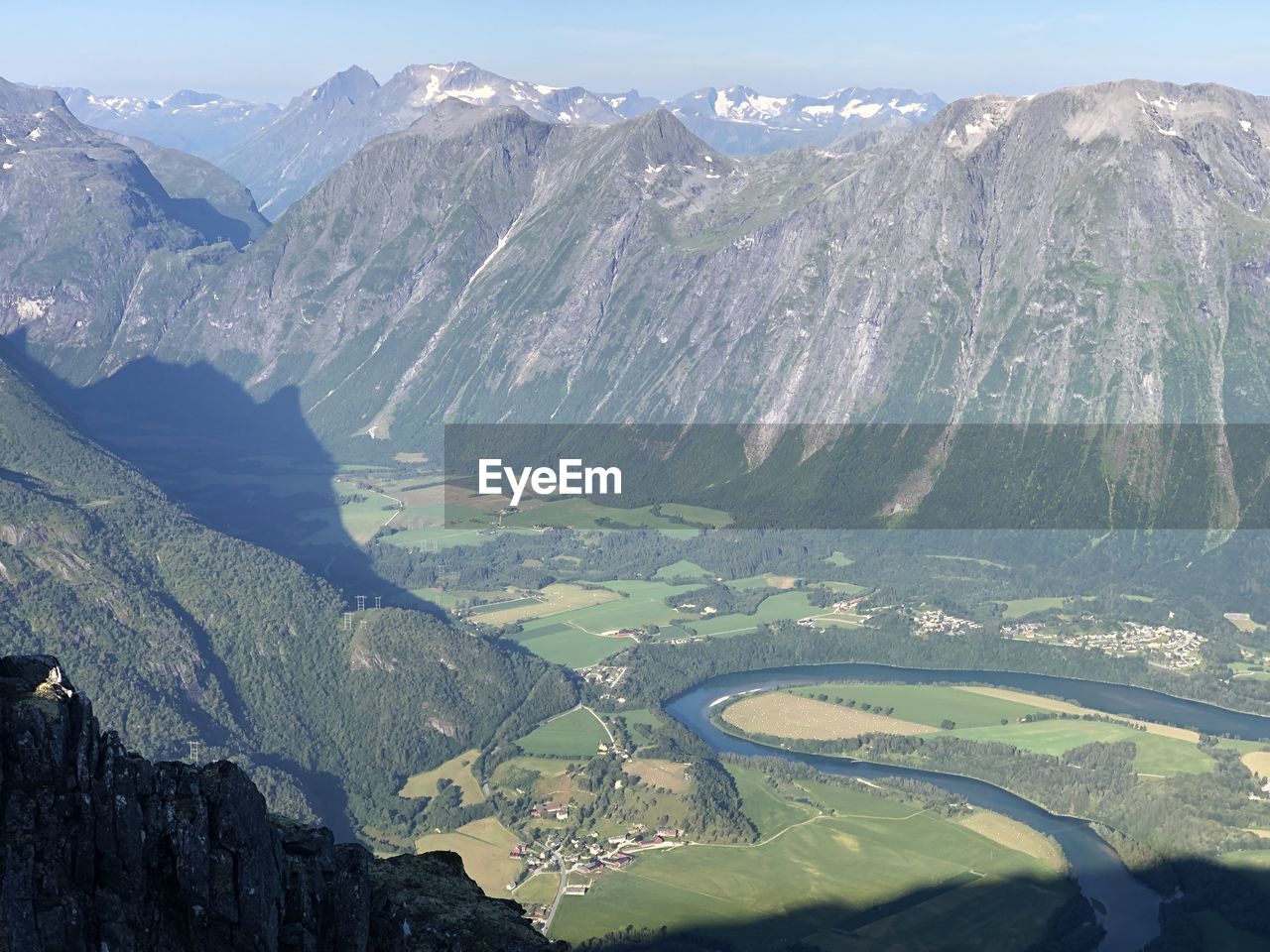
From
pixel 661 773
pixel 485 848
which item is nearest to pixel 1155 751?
pixel 661 773

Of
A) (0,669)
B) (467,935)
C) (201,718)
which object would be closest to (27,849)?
(0,669)

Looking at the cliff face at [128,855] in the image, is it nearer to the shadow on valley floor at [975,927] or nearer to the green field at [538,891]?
the shadow on valley floor at [975,927]

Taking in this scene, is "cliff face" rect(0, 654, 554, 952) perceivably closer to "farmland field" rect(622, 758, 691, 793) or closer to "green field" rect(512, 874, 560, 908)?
"green field" rect(512, 874, 560, 908)

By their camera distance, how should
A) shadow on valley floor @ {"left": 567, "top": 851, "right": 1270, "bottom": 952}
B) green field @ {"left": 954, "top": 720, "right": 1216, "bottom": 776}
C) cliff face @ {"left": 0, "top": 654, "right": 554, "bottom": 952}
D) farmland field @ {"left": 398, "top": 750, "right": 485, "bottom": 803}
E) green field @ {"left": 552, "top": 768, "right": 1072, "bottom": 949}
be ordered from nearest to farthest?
cliff face @ {"left": 0, "top": 654, "right": 554, "bottom": 952}, shadow on valley floor @ {"left": 567, "top": 851, "right": 1270, "bottom": 952}, green field @ {"left": 552, "top": 768, "right": 1072, "bottom": 949}, farmland field @ {"left": 398, "top": 750, "right": 485, "bottom": 803}, green field @ {"left": 954, "top": 720, "right": 1216, "bottom": 776}

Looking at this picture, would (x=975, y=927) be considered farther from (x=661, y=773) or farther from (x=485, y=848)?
(x=485, y=848)

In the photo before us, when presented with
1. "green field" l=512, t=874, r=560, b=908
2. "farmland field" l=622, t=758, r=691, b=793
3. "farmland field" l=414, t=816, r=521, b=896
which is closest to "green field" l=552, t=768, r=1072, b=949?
"green field" l=512, t=874, r=560, b=908

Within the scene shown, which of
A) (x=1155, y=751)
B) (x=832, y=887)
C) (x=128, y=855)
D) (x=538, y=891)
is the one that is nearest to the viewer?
(x=128, y=855)

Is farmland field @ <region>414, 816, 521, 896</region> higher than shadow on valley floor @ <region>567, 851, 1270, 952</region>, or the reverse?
shadow on valley floor @ <region>567, 851, 1270, 952</region>

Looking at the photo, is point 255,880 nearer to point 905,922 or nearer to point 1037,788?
point 905,922
